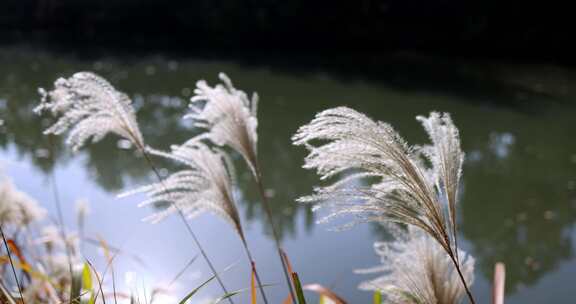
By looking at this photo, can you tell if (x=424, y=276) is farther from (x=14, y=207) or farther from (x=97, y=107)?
(x=14, y=207)

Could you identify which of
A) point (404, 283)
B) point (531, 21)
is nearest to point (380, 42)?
point (531, 21)

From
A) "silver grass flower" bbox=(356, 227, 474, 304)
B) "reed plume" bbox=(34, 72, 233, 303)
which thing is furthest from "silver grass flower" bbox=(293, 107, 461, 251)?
"reed plume" bbox=(34, 72, 233, 303)

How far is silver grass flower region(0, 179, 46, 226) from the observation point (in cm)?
230

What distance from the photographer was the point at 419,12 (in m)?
15.6

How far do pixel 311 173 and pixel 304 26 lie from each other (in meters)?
10.3

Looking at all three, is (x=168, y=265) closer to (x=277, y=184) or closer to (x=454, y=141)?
(x=277, y=184)

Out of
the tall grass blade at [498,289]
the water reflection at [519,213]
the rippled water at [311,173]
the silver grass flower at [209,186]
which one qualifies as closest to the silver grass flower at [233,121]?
the silver grass flower at [209,186]

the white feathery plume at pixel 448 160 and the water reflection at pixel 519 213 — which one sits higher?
the water reflection at pixel 519 213

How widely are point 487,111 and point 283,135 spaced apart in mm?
3457

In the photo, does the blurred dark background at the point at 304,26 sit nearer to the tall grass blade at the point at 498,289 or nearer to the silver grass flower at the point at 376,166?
the tall grass blade at the point at 498,289

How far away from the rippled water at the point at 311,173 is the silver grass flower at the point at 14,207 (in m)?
0.21

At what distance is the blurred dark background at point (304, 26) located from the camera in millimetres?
14375

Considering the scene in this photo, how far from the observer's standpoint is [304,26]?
16.2 meters

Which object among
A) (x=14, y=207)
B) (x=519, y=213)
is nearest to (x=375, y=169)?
(x=14, y=207)
